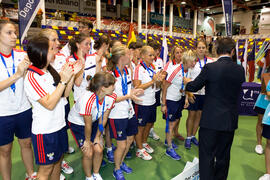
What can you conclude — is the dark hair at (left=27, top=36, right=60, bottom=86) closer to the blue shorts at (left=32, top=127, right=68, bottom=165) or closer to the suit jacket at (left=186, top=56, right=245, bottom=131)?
the blue shorts at (left=32, top=127, right=68, bottom=165)

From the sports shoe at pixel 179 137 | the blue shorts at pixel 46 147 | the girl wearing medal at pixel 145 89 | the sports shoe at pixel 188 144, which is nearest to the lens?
the blue shorts at pixel 46 147

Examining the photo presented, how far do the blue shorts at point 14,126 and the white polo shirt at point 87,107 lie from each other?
43cm

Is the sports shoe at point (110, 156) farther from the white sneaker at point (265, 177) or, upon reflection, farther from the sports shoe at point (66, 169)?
the white sneaker at point (265, 177)

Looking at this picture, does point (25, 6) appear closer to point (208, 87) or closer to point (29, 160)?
point (29, 160)

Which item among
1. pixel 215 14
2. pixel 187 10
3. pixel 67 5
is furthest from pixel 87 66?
pixel 215 14

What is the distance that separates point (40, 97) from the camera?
1509 mm

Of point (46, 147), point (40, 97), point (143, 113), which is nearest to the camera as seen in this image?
point (40, 97)

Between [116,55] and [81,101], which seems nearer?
[81,101]

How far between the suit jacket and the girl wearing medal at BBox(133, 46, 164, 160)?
737 millimetres

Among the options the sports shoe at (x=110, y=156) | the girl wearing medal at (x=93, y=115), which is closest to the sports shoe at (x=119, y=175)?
the girl wearing medal at (x=93, y=115)

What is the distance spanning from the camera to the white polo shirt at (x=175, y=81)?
9.10 ft

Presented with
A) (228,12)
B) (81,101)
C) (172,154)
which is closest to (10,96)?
(81,101)

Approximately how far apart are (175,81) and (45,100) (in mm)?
1865

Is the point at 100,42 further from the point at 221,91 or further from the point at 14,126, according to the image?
the point at 221,91
